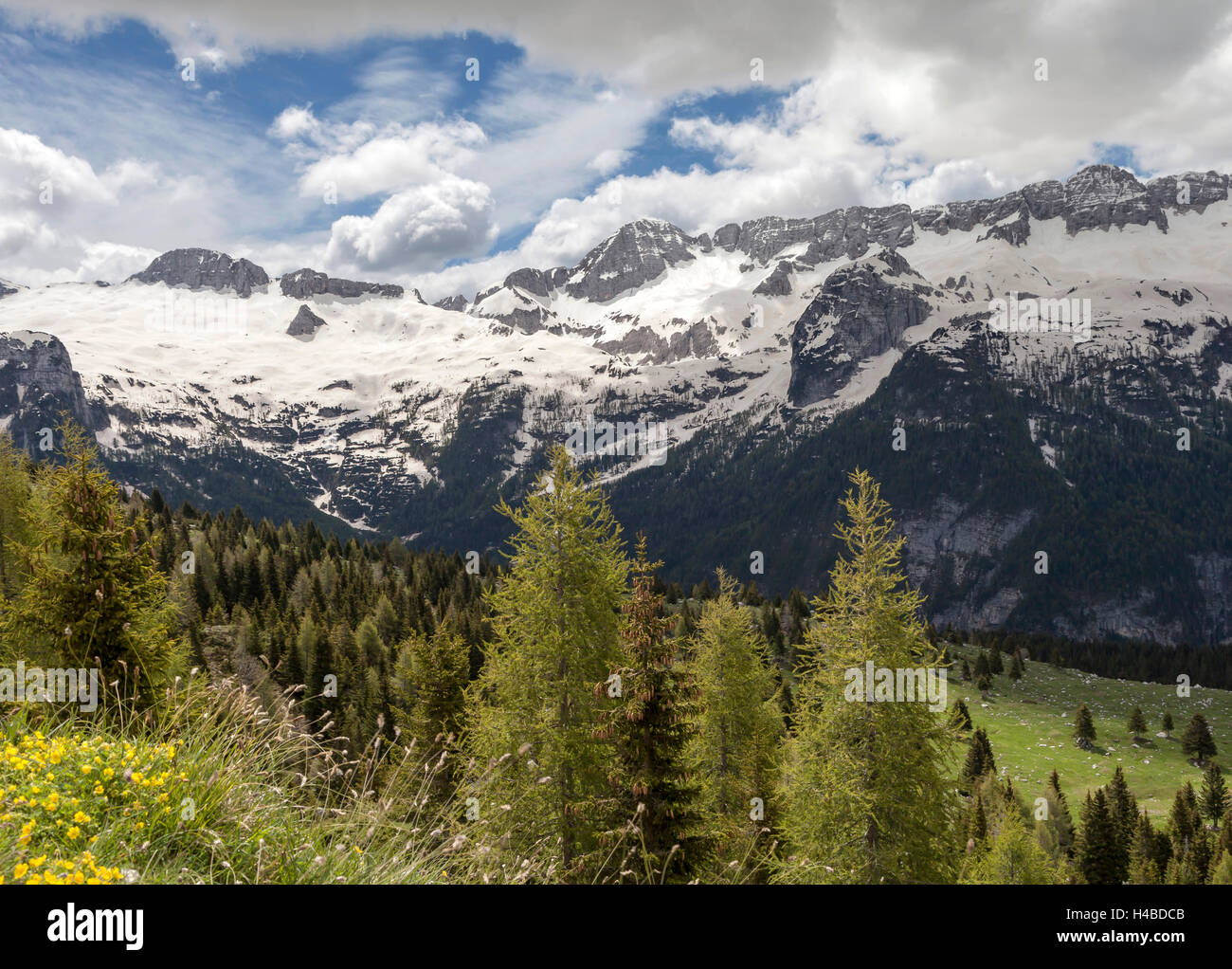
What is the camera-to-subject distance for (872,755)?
18.2m

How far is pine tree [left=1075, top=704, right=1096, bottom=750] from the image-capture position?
92375 millimetres

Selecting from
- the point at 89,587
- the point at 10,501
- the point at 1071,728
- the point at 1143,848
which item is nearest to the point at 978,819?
the point at 1143,848

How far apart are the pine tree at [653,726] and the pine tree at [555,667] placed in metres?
0.46

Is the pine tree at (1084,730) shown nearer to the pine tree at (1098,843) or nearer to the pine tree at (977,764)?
the pine tree at (977,764)

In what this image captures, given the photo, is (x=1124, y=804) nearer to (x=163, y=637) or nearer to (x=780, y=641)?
(x=780, y=641)

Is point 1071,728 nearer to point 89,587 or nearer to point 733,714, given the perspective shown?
point 733,714

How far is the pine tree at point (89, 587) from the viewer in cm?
2128

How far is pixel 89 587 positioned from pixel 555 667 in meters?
14.4

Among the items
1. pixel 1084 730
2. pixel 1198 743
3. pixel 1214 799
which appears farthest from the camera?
pixel 1084 730

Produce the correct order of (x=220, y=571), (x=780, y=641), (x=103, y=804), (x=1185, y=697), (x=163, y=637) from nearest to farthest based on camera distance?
(x=103, y=804) < (x=163, y=637) < (x=220, y=571) < (x=780, y=641) < (x=1185, y=697)
